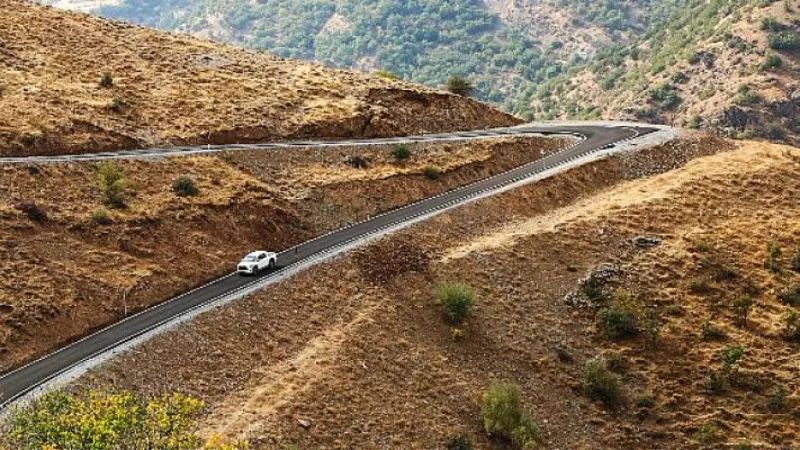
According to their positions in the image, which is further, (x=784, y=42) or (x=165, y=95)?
(x=784, y=42)

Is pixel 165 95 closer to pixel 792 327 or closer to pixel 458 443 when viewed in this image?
pixel 458 443

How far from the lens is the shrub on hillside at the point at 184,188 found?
57.9 metres

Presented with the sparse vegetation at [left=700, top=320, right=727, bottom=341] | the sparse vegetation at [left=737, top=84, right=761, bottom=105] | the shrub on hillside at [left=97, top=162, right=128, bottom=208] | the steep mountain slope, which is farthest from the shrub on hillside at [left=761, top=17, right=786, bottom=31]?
the shrub on hillside at [left=97, top=162, right=128, bottom=208]

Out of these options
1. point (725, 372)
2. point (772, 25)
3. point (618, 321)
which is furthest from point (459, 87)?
point (772, 25)

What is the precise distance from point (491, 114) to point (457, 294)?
41.4 meters

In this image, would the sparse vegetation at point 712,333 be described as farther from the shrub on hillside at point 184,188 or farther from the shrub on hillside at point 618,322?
the shrub on hillside at point 184,188

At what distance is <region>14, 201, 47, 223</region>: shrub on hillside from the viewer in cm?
5009

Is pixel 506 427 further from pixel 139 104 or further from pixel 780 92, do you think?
pixel 780 92

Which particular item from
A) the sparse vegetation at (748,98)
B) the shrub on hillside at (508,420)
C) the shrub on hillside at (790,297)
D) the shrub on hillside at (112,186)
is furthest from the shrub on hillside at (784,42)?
the shrub on hillside at (112,186)

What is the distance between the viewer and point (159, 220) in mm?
54188

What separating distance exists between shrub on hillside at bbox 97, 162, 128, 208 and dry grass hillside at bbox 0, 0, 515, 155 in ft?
22.7

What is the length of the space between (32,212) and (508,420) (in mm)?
31348

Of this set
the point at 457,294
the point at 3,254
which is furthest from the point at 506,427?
the point at 3,254

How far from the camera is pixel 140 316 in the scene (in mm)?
46344
